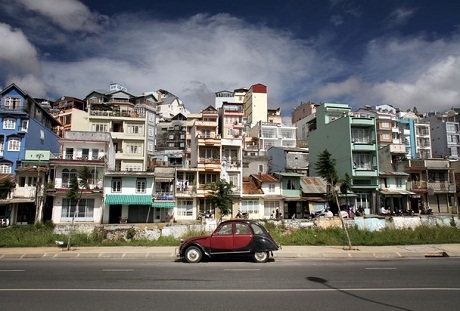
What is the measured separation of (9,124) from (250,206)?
104 ft

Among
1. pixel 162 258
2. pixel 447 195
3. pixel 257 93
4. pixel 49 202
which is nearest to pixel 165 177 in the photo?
pixel 49 202

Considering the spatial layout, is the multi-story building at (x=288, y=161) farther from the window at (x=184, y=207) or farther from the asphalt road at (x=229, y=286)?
the asphalt road at (x=229, y=286)

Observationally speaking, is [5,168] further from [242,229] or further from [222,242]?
[242,229]

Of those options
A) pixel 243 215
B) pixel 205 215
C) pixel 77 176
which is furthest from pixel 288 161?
pixel 77 176

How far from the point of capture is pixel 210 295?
8.59 m

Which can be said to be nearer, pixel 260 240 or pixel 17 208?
pixel 260 240

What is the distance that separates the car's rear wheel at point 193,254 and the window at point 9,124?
3781 centimetres

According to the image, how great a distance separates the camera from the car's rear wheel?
1418 centimetres

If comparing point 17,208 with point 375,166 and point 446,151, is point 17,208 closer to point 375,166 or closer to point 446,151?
point 375,166

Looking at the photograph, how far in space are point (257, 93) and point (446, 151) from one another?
44.3 m

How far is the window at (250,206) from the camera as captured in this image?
40241mm

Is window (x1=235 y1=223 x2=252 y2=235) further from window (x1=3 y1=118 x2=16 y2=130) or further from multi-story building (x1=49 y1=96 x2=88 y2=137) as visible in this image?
multi-story building (x1=49 y1=96 x2=88 y2=137)

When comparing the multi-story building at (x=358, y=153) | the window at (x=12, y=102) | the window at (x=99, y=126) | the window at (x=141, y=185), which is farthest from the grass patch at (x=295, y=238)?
the window at (x=99, y=126)

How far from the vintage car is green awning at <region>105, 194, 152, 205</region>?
23619 millimetres
